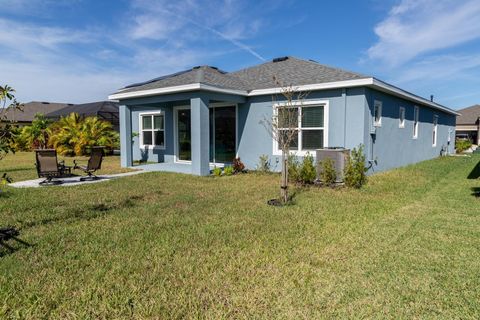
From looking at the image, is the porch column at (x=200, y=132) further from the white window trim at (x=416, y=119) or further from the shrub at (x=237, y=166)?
the white window trim at (x=416, y=119)

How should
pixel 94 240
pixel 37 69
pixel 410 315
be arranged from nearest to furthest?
pixel 410 315 < pixel 94 240 < pixel 37 69

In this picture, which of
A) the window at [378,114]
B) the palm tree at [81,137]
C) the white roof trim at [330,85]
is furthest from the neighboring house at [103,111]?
the window at [378,114]

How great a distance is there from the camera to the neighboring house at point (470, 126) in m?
39.7

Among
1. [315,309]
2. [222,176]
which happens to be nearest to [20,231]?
[315,309]

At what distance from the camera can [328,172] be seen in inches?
356

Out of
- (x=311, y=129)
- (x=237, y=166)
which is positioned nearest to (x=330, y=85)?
(x=311, y=129)

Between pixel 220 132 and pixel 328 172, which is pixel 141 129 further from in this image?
pixel 328 172

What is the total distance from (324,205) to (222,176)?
4971 millimetres

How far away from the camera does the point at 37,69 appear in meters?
17.0

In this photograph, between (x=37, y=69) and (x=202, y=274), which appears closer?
(x=202, y=274)

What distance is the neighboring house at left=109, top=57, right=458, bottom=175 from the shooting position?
10500 mm

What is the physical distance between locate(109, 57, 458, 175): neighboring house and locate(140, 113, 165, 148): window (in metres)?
0.05

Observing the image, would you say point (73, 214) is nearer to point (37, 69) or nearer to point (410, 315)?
point (410, 315)

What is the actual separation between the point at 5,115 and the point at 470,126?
49.3m
